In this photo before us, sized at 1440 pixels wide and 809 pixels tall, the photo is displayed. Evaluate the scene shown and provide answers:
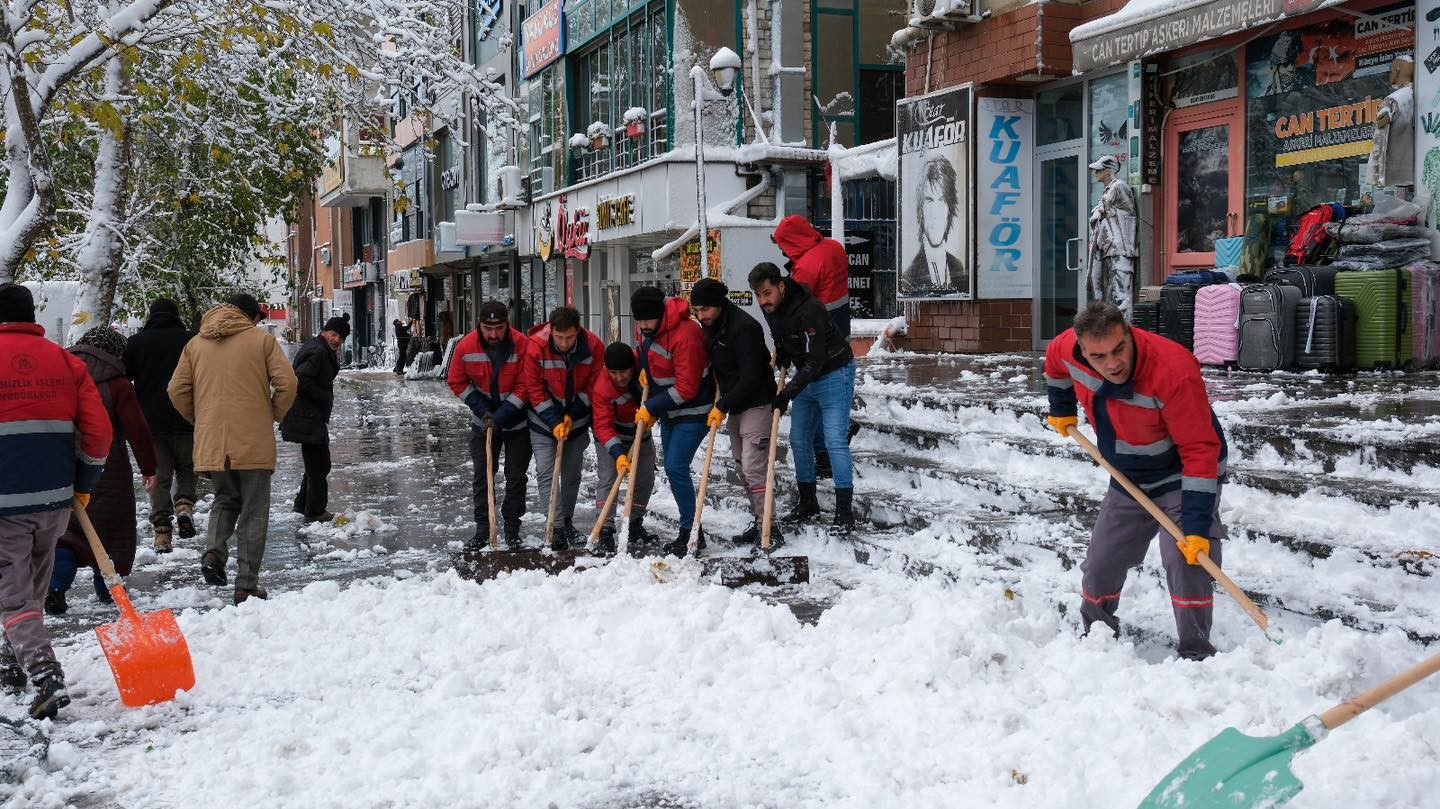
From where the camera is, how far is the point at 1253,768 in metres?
3.67

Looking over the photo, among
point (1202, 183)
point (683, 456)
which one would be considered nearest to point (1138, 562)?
point (683, 456)

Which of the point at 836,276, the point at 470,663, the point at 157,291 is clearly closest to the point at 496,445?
the point at 836,276

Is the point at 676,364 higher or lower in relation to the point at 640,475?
higher

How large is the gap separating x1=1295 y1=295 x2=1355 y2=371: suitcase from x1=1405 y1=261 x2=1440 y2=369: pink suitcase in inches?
16.6

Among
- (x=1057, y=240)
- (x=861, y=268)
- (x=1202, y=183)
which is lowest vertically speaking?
(x=861, y=268)

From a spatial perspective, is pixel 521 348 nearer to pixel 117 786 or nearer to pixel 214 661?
pixel 214 661

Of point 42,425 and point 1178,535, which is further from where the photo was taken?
point 42,425

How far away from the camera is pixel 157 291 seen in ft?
69.8

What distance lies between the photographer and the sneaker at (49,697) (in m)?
5.39

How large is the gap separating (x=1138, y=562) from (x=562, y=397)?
425 centimetres

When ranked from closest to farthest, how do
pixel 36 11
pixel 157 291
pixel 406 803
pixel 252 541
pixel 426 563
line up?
pixel 406 803
pixel 252 541
pixel 426 563
pixel 36 11
pixel 157 291

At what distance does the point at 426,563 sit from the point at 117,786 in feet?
12.8

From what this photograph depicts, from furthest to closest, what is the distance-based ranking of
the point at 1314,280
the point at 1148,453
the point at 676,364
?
the point at 1314,280, the point at 676,364, the point at 1148,453

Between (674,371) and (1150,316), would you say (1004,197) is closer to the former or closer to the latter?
(1150,316)
